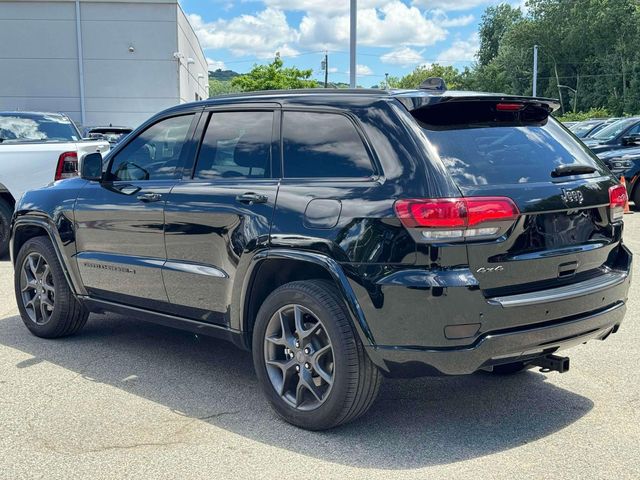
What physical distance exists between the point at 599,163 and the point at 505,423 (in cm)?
162

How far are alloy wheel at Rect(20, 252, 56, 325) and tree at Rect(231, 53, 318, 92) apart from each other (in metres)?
54.0

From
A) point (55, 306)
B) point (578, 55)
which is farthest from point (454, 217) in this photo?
point (578, 55)

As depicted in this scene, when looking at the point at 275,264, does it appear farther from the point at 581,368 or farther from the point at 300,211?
the point at 581,368

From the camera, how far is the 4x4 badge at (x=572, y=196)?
3945mm

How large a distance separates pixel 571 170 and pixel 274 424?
2.16m

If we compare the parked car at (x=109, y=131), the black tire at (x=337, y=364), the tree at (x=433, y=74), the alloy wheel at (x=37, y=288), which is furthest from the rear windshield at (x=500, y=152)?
the tree at (x=433, y=74)

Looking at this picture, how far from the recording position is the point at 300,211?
406 cm

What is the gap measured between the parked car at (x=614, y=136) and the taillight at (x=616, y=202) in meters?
11.3

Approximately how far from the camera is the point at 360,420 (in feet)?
13.9

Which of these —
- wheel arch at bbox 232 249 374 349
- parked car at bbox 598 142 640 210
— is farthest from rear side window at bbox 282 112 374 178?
parked car at bbox 598 142 640 210

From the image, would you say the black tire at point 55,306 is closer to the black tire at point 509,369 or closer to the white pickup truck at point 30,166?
the black tire at point 509,369

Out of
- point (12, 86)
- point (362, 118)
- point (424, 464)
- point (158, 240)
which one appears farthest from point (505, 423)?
point (12, 86)

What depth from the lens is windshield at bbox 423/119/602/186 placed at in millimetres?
3783

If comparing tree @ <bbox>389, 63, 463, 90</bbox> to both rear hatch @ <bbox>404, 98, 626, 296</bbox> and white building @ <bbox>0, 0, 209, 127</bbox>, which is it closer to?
white building @ <bbox>0, 0, 209, 127</bbox>
